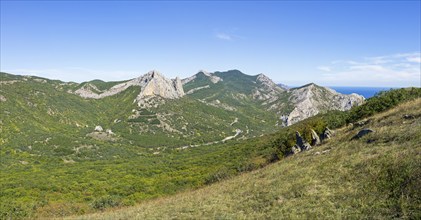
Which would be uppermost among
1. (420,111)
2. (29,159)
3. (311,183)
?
(420,111)

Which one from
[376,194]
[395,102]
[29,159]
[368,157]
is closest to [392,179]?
[376,194]

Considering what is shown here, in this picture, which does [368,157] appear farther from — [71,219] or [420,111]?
[71,219]

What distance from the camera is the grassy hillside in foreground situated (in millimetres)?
14797

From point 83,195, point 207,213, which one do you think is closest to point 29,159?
point 83,195

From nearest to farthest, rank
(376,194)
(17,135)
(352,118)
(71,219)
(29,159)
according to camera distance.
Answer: (376,194) < (71,219) < (352,118) < (29,159) < (17,135)

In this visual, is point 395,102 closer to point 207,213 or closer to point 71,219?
point 207,213

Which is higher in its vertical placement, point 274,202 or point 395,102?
point 395,102

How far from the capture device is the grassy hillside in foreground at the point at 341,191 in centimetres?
1480

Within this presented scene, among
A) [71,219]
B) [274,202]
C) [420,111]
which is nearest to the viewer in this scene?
[274,202]

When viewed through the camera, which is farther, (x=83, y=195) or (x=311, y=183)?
(x=83, y=195)

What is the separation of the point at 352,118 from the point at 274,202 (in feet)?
161

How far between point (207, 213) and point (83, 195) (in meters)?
75.2

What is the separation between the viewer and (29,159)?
150m

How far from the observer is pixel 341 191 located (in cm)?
1741
